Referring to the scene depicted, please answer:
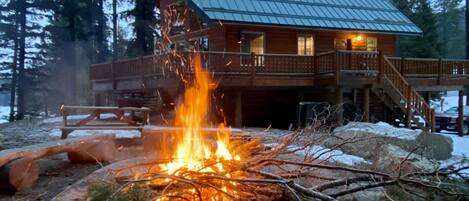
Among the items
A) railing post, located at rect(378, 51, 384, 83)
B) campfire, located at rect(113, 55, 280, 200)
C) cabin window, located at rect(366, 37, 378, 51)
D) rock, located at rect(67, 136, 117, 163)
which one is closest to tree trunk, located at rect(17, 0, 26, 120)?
cabin window, located at rect(366, 37, 378, 51)

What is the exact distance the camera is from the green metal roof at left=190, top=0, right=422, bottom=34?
17375 millimetres

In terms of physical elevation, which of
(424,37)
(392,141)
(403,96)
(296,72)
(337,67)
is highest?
(424,37)

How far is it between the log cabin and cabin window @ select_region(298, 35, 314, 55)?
5 cm

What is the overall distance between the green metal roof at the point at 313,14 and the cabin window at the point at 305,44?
103cm

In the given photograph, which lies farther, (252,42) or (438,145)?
(252,42)

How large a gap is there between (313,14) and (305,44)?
1356mm

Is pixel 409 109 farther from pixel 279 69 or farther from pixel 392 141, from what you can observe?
pixel 392 141

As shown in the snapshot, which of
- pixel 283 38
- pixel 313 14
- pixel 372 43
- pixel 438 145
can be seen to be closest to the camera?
pixel 438 145

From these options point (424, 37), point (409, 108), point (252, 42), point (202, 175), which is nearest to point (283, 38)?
point (252, 42)

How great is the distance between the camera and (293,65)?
1619 cm

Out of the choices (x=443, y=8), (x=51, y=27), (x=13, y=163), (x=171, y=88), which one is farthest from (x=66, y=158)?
(x=443, y=8)

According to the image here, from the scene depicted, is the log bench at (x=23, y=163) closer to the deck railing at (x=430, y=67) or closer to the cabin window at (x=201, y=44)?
the cabin window at (x=201, y=44)

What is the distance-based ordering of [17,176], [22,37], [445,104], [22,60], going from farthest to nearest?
[445,104] → [22,37] → [22,60] → [17,176]

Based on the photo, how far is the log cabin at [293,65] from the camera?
1559 centimetres
